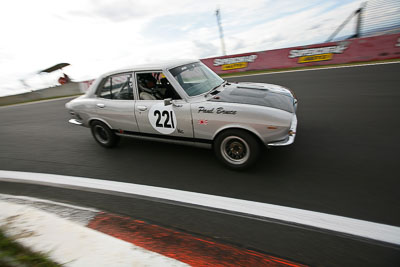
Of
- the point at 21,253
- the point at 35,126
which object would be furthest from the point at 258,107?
the point at 35,126

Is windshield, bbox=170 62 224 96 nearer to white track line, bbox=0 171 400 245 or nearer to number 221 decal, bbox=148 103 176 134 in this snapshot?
number 221 decal, bbox=148 103 176 134

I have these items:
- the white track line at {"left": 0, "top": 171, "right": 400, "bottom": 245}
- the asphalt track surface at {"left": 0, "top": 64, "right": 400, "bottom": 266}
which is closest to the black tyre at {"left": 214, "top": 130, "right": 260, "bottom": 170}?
the asphalt track surface at {"left": 0, "top": 64, "right": 400, "bottom": 266}

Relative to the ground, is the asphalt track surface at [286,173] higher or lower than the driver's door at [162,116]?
lower

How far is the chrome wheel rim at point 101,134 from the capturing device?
4406 millimetres

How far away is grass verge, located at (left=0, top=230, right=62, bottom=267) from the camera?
1753 millimetres

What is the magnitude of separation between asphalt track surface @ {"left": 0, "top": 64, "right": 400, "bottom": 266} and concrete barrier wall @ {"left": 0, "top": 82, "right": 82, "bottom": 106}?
11.3 metres

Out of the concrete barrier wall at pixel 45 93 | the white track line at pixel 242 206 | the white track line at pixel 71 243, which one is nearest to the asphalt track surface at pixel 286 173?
the white track line at pixel 242 206

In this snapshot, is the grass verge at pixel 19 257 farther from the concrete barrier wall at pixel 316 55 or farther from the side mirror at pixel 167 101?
the concrete barrier wall at pixel 316 55

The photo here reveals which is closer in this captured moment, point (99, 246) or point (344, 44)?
point (99, 246)

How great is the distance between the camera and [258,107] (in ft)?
9.49

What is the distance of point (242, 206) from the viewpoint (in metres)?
2.50

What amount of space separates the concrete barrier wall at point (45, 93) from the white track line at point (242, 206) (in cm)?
1388

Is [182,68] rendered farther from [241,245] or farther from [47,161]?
[47,161]

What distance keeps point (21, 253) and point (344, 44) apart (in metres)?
14.3
